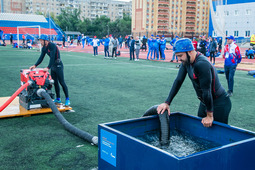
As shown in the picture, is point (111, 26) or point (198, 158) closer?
point (198, 158)

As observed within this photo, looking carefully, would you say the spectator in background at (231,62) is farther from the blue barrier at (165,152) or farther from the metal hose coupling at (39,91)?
the blue barrier at (165,152)

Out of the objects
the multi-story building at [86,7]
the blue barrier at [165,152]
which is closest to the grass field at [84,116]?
the blue barrier at [165,152]

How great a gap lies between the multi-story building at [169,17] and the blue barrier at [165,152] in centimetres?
9704

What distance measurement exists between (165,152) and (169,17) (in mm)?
110270

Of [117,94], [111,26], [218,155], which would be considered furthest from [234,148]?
[111,26]

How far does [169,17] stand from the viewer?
353ft

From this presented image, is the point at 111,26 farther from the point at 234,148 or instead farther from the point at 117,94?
the point at 234,148

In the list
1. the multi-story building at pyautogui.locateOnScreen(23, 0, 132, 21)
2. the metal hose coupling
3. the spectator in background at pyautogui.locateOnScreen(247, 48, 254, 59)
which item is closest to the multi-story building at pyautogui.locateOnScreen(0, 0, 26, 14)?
the multi-story building at pyautogui.locateOnScreen(23, 0, 132, 21)

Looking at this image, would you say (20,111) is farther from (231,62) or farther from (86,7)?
(86,7)

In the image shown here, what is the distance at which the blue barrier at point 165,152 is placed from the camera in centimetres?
211

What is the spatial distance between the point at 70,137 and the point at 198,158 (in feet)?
10.8

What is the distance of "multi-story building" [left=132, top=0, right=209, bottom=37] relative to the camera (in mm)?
103125

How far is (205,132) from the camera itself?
3191 mm

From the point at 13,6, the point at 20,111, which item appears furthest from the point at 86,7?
the point at 20,111
